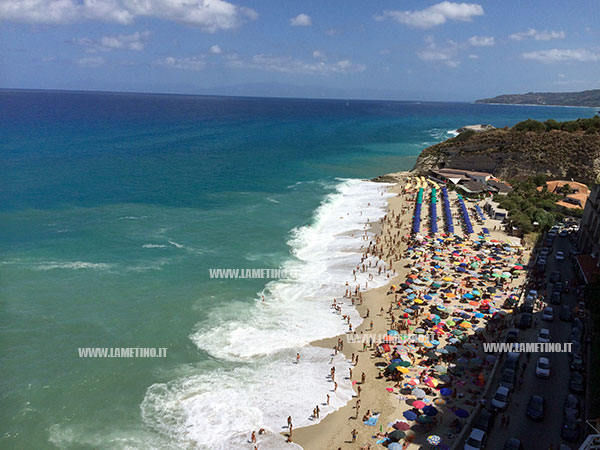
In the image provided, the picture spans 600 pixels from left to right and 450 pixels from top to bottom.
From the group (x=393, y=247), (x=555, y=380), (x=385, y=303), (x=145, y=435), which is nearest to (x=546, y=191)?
(x=393, y=247)

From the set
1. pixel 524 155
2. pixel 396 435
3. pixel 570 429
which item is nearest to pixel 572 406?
pixel 570 429

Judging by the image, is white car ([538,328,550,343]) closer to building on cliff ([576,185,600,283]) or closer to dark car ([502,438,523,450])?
building on cliff ([576,185,600,283])

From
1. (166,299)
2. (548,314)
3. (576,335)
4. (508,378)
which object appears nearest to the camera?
(508,378)

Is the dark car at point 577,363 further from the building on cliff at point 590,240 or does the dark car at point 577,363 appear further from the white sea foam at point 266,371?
the white sea foam at point 266,371

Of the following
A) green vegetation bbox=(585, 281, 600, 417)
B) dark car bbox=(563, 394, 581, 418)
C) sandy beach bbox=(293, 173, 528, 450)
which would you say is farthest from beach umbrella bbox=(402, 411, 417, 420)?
green vegetation bbox=(585, 281, 600, 417)

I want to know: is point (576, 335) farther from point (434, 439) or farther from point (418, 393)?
point (434, 439)

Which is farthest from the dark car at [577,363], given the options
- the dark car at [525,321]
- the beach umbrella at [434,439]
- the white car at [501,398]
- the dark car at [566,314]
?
the beach umbrella at [434,439]

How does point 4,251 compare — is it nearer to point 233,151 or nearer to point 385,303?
point 385,303
